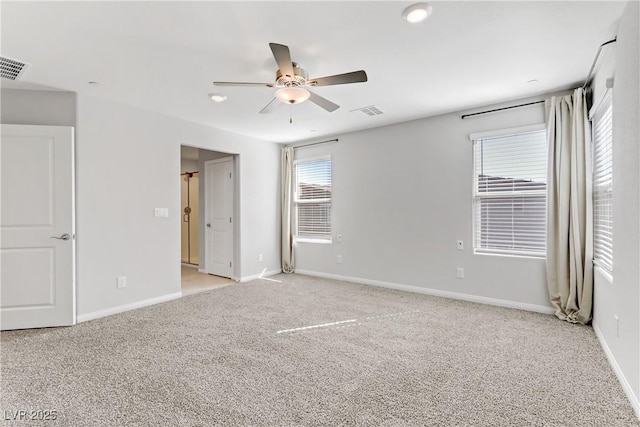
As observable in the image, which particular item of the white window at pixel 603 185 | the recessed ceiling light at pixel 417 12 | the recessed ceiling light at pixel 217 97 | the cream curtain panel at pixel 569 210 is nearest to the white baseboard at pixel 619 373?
the cream curtain panel at pixel 569 210

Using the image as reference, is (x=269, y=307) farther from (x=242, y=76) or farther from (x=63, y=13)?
(x=63, y=13)

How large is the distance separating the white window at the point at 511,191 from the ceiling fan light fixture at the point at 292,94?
2461 millimetres

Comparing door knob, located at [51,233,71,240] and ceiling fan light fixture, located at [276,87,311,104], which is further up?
ceiling fan light fixture, located at [276,87,311,104]

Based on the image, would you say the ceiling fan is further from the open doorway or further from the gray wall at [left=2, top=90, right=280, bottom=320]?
the open doorway

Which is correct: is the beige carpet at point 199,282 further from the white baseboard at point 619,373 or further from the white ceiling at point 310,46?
the white baseboard at point 619,373

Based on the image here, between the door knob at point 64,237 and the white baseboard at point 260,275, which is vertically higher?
the door knob at point 64,237

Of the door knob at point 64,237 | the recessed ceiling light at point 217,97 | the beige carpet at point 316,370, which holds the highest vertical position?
the recessed ceiling light at point 217,97

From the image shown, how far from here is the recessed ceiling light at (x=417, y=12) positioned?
2021 mm

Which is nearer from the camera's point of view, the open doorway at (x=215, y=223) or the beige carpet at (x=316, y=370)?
the beige carpet at (x=316, y=370)

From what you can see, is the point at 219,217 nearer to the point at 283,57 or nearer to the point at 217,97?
the point at 217,97

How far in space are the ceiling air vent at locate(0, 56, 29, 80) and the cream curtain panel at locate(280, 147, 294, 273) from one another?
12.3ft

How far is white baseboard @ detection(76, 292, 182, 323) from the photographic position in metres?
3.45

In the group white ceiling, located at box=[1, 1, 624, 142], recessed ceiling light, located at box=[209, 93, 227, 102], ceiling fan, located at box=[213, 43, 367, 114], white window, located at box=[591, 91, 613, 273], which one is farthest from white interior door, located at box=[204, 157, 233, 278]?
white window, located at box=[591, 91, 613, 273]

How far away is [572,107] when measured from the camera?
3.33 m
